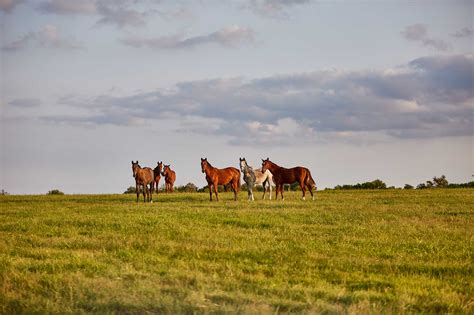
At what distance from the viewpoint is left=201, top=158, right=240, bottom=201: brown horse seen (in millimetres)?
34812

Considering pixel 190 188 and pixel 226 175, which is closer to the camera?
pixel 226 175

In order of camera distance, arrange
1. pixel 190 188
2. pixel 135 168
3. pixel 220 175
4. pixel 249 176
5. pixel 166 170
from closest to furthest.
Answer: pixel 135 168
pixel 220 175
pixel 249 176
pixel 166 170
pixel 190 188

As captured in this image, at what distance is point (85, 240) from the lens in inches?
677

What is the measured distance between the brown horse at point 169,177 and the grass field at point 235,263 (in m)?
20.5

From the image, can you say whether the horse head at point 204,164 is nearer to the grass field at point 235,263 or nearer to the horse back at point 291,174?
the horse back at point 291,174

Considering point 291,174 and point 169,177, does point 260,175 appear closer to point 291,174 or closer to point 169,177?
point 291,174

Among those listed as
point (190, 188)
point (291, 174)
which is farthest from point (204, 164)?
point (190, 188)

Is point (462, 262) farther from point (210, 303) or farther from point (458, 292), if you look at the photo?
point (210, 303)

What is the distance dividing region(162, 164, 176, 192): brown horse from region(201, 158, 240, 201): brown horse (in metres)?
8.54

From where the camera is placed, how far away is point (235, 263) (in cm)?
1359

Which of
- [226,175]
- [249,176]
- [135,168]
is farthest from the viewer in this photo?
[249,176]

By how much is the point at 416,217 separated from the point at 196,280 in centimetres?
1490

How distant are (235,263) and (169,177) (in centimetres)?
3276

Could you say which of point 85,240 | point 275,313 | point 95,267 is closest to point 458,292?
point 275,313
